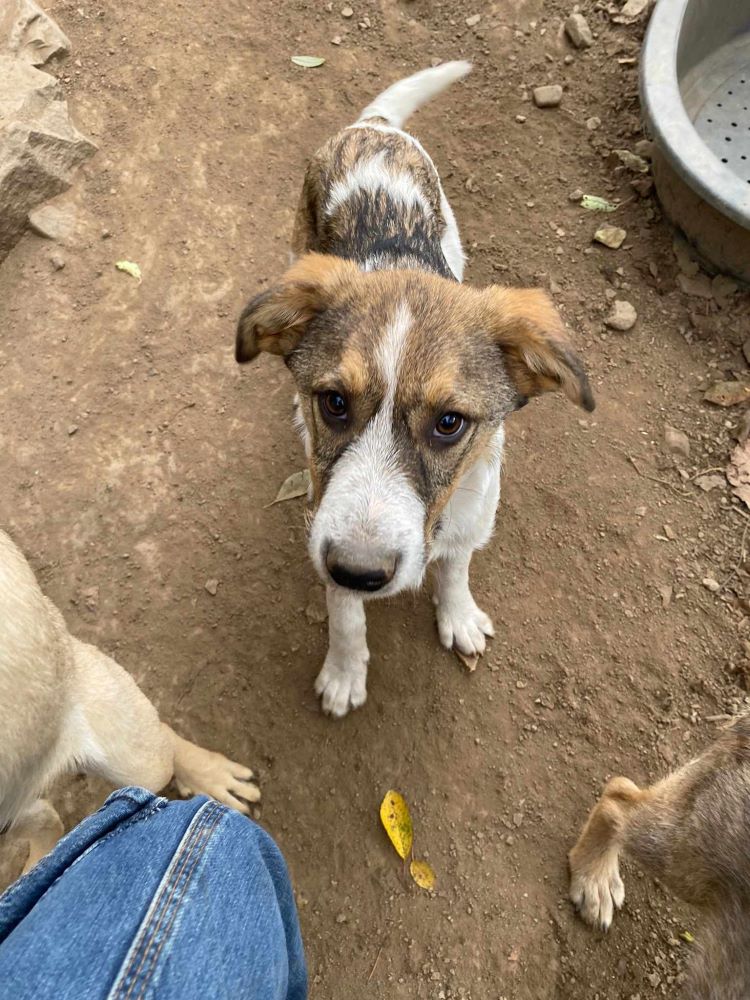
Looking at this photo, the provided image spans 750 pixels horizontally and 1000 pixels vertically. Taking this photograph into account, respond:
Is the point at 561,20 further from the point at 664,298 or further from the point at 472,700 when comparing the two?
the point at 472,700

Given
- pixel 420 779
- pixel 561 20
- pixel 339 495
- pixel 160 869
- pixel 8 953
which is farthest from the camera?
pixel 561 20

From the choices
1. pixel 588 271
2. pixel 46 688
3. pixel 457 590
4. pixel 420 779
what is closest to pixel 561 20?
pixel 588 271

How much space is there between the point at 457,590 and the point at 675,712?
→ 47.3 inches

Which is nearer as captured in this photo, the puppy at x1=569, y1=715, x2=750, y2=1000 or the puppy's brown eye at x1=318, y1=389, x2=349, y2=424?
the puppy at x1=569, y1=715, x2=750, y2=1000

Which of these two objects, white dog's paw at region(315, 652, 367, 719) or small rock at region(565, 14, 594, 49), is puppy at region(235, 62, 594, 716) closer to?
white dog's paw at region(315, 652, 367, 719)

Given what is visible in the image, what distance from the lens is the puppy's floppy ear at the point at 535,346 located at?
2.40 meters

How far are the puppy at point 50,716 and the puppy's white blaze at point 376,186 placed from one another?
233 cm

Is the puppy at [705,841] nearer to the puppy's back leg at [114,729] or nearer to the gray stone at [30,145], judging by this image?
the puppy's back leg at [114,729]

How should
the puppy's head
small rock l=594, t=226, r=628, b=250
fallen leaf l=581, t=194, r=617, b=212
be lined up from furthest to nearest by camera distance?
fallen leaf l=581, t=194, r=617, b=212, small rock l=594, t=226, r=628, b=250, the puppy's head

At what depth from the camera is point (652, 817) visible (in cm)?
246

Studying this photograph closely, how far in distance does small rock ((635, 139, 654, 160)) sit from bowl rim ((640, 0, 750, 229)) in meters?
0.66

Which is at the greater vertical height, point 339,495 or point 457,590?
point 339,495

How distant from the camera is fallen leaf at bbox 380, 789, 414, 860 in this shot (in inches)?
117

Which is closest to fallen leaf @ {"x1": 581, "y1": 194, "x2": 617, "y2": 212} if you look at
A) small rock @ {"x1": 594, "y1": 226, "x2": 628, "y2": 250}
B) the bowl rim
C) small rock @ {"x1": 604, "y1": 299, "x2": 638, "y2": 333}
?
small rock @ {"x1": 594, "y1": 226, "x2": 628, "y2": 250}
